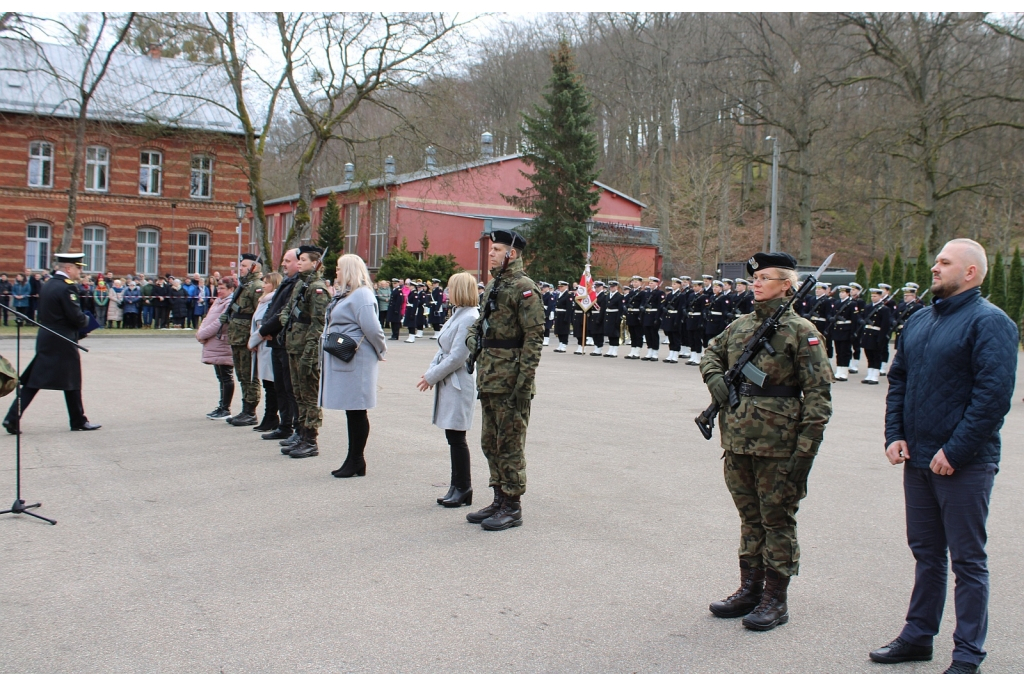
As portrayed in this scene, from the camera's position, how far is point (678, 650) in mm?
4414

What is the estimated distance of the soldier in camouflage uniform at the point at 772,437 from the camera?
15.2ft

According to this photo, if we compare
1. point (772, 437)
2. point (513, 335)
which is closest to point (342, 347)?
point (513, 335)

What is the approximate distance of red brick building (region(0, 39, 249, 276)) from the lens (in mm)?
43812

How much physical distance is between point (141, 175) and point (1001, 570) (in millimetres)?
47391

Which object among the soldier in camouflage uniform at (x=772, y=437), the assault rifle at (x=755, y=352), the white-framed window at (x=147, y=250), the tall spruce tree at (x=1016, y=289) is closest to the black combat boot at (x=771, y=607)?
the soldier in camouflage uniform at (x=772, y=437)

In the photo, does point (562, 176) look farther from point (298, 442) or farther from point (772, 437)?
point (772, 437)

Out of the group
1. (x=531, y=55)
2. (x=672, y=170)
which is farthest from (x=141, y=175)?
(x=672, y=170)

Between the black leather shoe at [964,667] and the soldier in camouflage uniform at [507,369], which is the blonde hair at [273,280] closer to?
the soldier in camouflage uniform at [507,369]

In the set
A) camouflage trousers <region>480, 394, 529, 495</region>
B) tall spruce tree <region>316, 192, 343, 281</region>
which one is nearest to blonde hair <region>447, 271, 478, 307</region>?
camouflage trousers <region>480, 394, 529, 495</region>

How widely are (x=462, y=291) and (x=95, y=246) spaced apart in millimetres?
44002

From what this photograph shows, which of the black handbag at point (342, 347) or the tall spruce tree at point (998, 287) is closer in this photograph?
the black handbag at point (342, 347)

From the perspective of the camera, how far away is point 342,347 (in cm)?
814

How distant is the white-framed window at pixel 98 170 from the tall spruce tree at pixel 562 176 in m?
21.0

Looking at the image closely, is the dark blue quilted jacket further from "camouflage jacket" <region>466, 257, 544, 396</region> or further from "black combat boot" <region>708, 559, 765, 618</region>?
"camouflage jacket" <region>466, 257, 544, 396</region>
